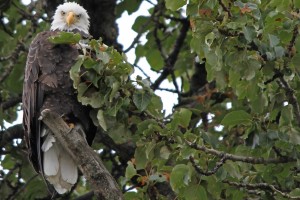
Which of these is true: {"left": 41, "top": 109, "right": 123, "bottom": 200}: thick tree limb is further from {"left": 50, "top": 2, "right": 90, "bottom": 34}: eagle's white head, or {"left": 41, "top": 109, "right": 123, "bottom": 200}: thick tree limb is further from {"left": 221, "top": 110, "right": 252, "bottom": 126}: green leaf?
{"left": 50, "top": 2, "right": 90, "bottom": 34}: eagle's white head

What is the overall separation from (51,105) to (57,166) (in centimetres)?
44

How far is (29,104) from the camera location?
18.1ft

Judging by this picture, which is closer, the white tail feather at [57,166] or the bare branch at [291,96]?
the bare branch at [291,96]

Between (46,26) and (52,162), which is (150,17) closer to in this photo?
(46,26)

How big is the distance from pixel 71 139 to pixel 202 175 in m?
0.79

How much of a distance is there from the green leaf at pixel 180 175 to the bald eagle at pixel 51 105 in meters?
1.41

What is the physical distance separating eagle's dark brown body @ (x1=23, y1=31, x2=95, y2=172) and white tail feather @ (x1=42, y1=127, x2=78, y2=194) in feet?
0.20

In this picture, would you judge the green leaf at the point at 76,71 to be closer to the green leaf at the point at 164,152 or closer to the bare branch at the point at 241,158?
the green leaf at the point at 164,152

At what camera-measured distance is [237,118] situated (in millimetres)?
4512

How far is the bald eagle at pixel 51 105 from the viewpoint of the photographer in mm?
5539

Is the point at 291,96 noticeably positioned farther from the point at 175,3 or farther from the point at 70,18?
the point at 70,18

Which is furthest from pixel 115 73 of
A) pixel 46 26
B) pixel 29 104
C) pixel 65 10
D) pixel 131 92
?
pixel 46 26

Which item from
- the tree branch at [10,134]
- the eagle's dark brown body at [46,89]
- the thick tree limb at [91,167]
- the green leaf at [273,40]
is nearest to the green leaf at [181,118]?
the thick tree limb at [91,167]

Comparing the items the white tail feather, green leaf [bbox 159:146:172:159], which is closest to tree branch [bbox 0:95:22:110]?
the white tail feather
